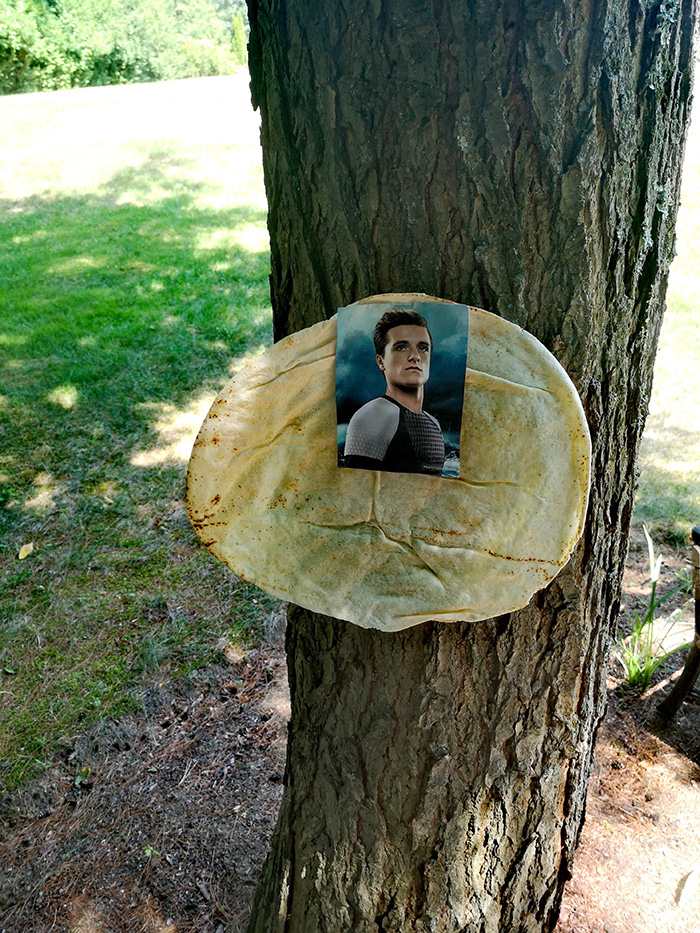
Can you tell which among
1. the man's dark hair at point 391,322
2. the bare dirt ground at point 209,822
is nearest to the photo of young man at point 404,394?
the man's dark hair at point 391,322

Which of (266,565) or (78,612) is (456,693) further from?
(78,612)

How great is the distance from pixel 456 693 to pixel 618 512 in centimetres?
55

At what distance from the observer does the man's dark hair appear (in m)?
1.04

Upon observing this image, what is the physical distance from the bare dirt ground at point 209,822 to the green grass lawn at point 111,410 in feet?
0.68

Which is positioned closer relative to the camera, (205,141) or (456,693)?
(456,693)

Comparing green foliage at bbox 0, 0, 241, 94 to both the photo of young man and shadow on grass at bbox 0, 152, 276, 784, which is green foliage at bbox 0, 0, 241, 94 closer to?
shadow on grass at bbox 0, 152, 276, 784

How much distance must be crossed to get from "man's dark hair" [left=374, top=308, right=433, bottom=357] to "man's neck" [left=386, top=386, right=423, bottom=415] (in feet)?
0.20

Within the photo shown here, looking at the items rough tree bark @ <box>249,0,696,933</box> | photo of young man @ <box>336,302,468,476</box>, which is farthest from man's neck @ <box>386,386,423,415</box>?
rough tree bark @ <box>249,0,696,933</box>

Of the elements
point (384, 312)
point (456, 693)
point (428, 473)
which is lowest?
point (456, 693)

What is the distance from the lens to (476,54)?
102 cm

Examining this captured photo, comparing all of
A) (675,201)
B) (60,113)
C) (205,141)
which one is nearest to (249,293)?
(675,201)

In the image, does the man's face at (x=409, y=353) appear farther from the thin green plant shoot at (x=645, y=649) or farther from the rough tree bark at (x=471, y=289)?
the thin green plant shoot at (x=645, y=649)

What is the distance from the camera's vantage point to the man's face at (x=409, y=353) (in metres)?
1.04

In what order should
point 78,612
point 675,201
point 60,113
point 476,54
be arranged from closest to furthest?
point 476,54, point 675,201, point 78,612, point 60,113
